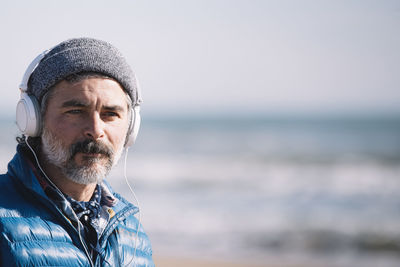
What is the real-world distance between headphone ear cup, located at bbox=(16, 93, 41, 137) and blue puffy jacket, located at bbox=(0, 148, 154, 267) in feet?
0.38

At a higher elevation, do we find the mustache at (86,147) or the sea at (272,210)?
the sea at (272,210)

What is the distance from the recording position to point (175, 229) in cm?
909

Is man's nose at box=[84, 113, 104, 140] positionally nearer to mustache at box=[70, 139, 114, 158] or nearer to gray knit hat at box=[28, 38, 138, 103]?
mustache at box=[70, 139, 114, 158]

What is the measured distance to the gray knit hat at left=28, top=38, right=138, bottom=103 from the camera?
2.26 m

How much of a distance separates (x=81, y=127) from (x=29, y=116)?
242 mm

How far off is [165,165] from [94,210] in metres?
16.8

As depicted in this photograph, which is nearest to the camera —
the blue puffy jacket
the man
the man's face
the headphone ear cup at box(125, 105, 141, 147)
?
the blue puffy jacket

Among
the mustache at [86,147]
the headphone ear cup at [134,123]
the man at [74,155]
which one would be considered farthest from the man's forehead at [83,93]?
the headphone ear cup at [134,123]

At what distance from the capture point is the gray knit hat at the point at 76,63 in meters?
2.26

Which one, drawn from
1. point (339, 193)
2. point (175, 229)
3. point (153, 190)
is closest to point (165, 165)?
point (153, 190)

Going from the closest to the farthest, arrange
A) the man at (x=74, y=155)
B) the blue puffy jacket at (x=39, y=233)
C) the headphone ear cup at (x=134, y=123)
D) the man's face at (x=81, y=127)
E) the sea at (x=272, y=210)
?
the blue puffy jacket at (x=39, y=233)
the man at (x=74, y=155)
the man's face at (x=81, y=127)
the headphone ear cup at (x=134, y=123)
the sea at (x=272, y=210)

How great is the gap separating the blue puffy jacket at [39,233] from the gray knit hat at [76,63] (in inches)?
12.4

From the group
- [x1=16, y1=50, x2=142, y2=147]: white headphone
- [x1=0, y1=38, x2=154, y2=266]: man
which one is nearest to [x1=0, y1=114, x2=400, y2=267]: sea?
[x1=16, y1=50, x2=142, y2=147]: white headphone

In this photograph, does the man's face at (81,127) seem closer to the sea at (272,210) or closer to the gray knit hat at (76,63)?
the gray knit hat at (76,63)
